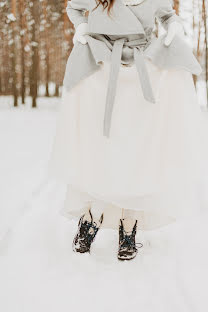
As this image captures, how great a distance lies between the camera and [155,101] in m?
2.07

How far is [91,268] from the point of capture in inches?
81.8

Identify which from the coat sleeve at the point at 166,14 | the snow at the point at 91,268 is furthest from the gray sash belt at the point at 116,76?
the snow at the point at 91,268

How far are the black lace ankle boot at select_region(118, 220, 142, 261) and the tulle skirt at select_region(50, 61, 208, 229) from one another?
20 cm

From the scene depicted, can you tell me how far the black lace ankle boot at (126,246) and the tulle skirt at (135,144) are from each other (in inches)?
7.9

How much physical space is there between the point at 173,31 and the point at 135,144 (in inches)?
26.9

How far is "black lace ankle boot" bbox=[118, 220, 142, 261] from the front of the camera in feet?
7.23

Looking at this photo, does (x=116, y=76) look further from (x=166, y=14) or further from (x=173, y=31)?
(x=166, y=14)

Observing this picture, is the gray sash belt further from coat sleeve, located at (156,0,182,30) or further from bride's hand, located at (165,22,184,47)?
coat sleeve, located at (156,0,182,30)

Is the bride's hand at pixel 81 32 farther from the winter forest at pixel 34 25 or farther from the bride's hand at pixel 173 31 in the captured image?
the winter forest at pixel 34 25

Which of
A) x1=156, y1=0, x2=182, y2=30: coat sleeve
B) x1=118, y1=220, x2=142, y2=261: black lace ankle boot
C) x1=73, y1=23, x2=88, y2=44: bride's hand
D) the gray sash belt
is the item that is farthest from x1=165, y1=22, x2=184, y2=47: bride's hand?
x1=118, y1=220, x2=142, y2=261: black lace ankle boot

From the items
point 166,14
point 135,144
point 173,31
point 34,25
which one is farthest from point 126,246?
point 34,25

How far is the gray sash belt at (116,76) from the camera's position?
6.66 feet

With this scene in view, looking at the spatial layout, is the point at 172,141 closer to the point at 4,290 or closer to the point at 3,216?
the point at 4,290

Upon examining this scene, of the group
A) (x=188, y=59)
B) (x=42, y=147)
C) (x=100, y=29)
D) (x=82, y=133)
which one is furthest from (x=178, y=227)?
(x=42, y=147)
